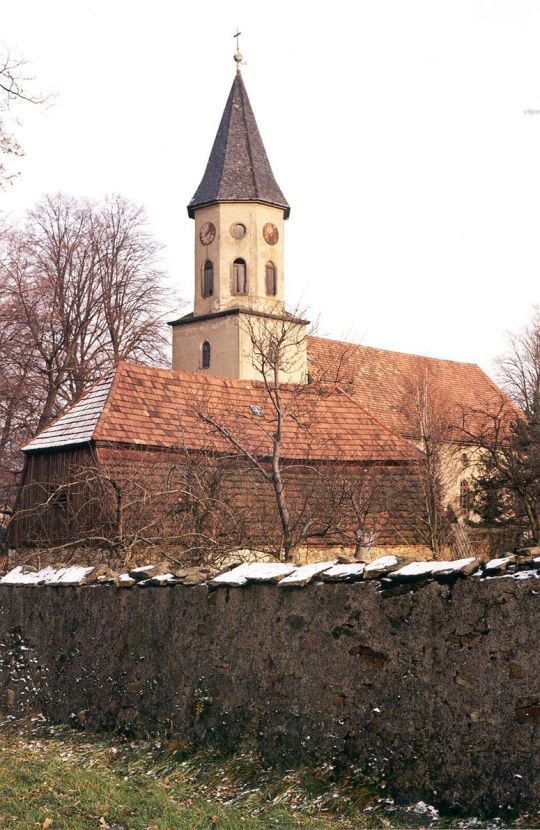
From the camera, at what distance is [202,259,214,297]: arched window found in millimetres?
40781

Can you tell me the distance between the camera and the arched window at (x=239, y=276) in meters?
40.5

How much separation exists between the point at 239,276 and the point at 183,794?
112 feet

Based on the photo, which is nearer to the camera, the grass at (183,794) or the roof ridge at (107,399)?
the grass at (183,794)

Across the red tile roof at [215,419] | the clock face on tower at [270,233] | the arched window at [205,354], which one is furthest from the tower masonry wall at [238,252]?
the red tile roof at [215,419]

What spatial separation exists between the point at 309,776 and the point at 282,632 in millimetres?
1072

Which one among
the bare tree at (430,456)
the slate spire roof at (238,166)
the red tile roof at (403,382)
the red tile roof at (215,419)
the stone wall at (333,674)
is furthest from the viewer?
the red tile roof at (403,382)

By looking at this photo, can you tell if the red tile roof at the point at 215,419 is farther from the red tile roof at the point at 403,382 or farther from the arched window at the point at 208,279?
the arched window at the point at 208,279

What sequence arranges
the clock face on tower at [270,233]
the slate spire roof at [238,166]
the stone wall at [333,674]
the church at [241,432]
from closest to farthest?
the stone wall at [333,674] → the church at [241,432] → the slate spire roof at [238,166] → the clock face on tower at [270,233]

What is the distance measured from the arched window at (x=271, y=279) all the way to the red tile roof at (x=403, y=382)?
7.26 feet

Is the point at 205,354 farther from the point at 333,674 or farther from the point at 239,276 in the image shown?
the point at 333,674

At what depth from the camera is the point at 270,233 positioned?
41.1 meters

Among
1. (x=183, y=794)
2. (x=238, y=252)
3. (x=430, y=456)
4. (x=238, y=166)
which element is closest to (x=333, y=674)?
(x=183, y=794)

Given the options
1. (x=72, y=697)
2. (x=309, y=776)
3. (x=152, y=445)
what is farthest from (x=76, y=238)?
(x=309, y=776)

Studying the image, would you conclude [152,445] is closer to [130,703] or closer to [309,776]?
[130,703]
